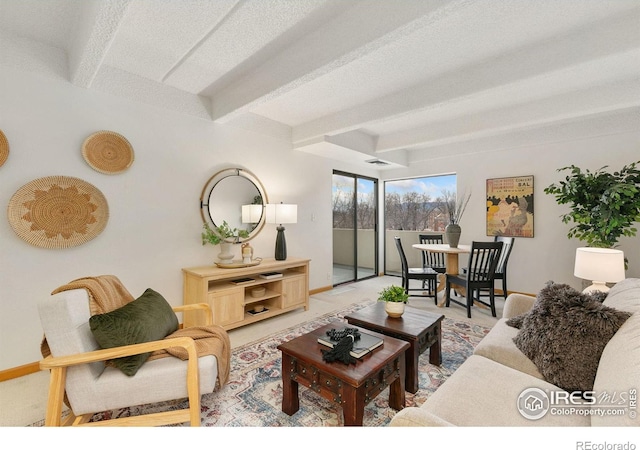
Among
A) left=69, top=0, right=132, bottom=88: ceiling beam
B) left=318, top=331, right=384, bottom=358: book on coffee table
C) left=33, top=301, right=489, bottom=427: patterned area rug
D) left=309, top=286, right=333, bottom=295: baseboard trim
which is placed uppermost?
left=69, top=0, right=132, bottom=88: ceiling beam

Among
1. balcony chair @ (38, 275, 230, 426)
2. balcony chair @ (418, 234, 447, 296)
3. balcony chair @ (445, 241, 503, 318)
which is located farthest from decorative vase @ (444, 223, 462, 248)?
balcony chair @ (38, 275, 230, 426)

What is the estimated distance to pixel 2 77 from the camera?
217 cm

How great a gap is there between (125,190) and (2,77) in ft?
3.72

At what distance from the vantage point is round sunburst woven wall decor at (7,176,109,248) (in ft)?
7.29

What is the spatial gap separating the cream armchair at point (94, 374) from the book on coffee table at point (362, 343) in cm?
78

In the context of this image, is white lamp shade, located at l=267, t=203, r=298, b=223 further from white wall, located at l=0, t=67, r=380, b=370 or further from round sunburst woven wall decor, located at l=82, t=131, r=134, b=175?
round sunburst woven wall decor, located at l=82, t=131, r=134, b=175

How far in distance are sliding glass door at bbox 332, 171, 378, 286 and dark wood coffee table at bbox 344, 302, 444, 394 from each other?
284 centimetres

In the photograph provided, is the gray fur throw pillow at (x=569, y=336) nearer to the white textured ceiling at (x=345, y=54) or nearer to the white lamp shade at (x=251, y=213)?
the white textured ceiling at (x=345, y=54)

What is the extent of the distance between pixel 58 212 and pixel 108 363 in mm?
1525

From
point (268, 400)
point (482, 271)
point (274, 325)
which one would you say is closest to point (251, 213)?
point (274, 325)

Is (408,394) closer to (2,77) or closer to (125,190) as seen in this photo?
(125,190)

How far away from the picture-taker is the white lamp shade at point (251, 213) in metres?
3.67
